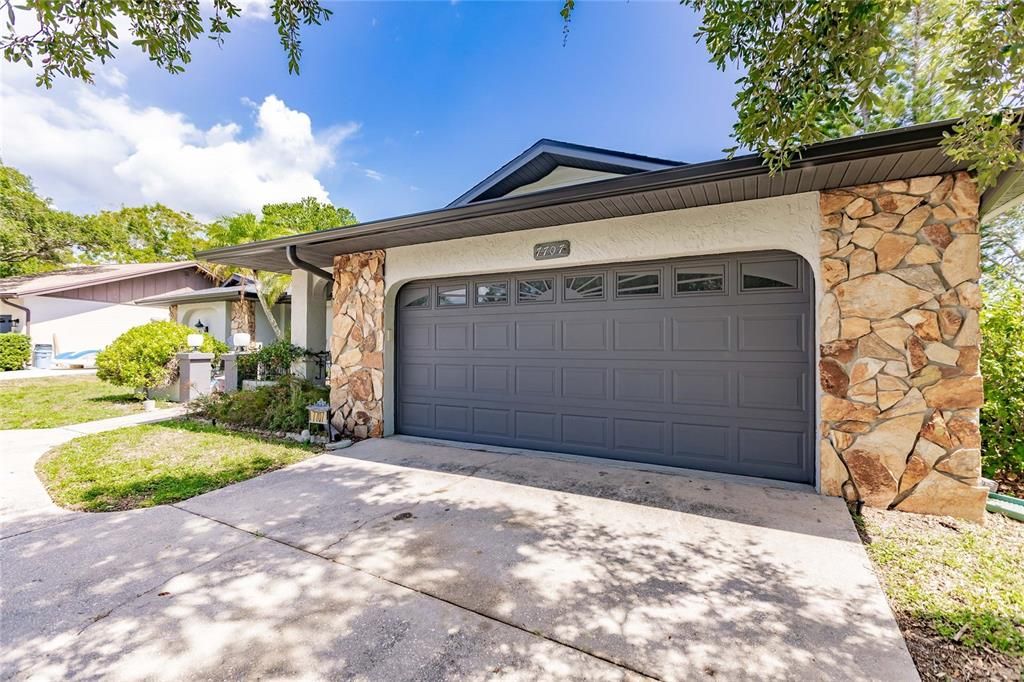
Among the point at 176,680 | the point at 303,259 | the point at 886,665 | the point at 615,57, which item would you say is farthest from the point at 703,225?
the point at 303,259

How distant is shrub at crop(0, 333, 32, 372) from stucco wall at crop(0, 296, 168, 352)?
41.0 inches

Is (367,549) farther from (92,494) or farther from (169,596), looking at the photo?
(92,494)

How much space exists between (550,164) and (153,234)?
125ft

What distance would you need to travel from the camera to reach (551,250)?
5000mm

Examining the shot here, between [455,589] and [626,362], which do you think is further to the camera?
[626,362]

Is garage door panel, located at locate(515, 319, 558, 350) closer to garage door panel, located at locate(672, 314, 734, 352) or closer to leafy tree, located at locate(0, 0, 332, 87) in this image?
garage door panel, located at locate(672, 314, 734, 352)

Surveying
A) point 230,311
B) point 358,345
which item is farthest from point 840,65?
point 230,311

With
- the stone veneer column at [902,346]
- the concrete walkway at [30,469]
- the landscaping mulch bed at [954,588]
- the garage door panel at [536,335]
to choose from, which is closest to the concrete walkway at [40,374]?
the concrete walkway at [30,469]

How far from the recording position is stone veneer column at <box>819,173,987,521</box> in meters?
3.43

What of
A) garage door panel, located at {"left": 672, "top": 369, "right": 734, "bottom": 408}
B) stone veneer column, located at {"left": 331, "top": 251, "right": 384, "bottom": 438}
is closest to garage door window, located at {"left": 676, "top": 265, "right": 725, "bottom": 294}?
garage door panel, located at {"left": 672, "top": 369, "right": 734, "bottom": 408}

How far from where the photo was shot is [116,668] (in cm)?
189

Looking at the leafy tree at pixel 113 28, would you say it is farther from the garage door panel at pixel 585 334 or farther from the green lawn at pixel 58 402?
the green lawn at pixel 58 402

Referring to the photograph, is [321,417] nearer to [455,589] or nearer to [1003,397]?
[455,589]

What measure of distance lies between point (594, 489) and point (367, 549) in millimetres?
2158
